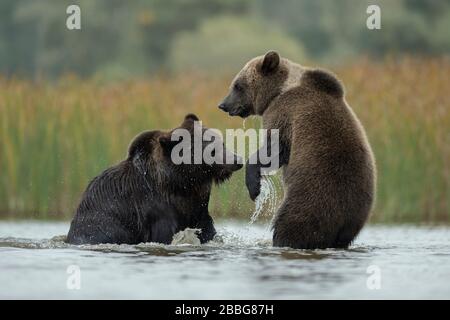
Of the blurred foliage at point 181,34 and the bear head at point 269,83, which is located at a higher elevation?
the blurred foliage at point 181,34

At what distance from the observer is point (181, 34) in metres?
36.6

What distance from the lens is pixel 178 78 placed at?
1639cm

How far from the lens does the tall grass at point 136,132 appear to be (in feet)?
41.0

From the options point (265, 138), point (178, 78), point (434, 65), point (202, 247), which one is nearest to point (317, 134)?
point (265, 138)

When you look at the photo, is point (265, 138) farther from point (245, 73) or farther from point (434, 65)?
point (434, 65)

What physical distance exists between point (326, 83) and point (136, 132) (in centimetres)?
540

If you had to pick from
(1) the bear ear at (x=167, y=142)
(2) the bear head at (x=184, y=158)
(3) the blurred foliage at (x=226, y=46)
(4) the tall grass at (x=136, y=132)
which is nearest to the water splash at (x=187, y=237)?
(2) the bear head at (x=184, y=158)

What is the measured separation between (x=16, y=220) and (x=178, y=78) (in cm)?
483

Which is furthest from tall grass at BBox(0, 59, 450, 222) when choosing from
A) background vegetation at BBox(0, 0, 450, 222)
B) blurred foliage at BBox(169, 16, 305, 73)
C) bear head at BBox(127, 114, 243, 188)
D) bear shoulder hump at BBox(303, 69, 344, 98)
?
blurred foliage at BBox(169, 16, 305, 73)

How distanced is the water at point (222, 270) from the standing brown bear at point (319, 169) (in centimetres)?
18

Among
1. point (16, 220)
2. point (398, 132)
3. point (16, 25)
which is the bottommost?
point (16, 220)

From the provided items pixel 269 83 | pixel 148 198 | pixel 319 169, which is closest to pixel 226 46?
pixel 269 83

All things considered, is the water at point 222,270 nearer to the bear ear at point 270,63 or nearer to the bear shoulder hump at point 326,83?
the bear shoulder hump at point 326,83

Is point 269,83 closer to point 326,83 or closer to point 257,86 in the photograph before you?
point 257,86
